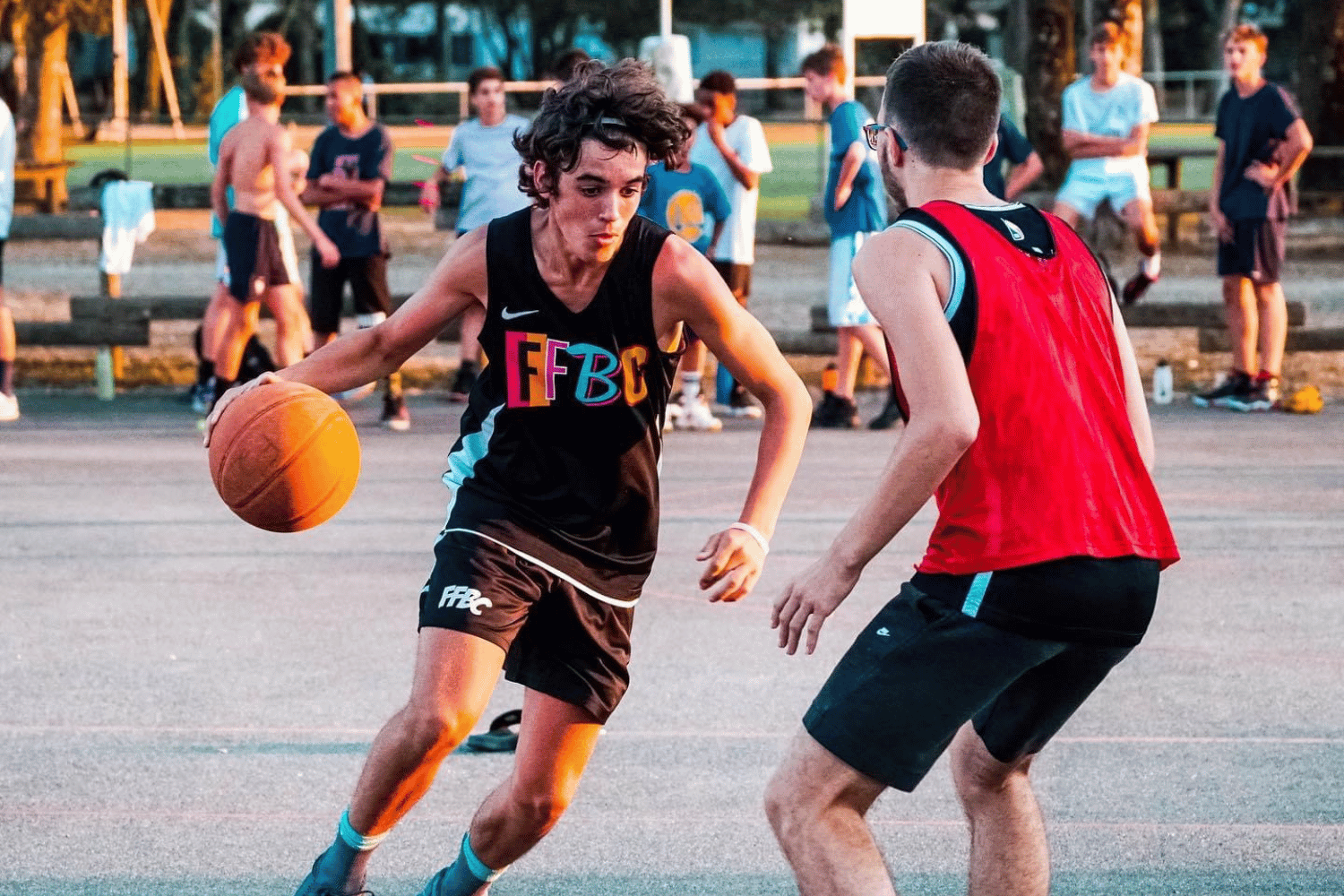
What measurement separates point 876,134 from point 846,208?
8.68 metres

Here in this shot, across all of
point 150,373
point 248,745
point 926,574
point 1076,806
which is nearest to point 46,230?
point 150,373

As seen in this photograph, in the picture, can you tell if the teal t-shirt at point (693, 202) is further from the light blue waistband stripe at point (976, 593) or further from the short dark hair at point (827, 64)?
the light blue waistband stripe at point (976, 593)

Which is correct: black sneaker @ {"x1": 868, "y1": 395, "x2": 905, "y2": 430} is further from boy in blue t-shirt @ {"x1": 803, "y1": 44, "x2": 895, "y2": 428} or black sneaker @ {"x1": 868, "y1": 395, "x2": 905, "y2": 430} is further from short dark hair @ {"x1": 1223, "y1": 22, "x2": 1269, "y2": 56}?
short dark hair @ {"x1": 1223, "y1": 22, "x2": 1269, "y2": 56}

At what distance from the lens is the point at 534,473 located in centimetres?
450

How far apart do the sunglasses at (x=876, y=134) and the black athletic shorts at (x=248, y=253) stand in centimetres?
910

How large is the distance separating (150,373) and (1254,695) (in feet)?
35.2

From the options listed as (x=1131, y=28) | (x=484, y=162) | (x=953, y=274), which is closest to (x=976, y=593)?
(x=953, y=274)

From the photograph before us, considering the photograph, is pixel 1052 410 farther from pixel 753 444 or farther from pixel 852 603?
pixel 753 444

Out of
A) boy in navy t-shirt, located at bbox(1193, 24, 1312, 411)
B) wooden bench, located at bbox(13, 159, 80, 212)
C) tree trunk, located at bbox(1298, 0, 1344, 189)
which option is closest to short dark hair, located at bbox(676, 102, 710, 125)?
boy in navy t-shirt, located at bbox(1193, 24, 1312, 411)

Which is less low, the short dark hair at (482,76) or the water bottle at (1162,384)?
the short dark hair at (482,76)

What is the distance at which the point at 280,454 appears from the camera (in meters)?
4.64

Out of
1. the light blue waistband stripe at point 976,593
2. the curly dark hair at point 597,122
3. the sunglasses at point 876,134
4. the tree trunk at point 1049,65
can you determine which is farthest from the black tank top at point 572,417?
the tree trunk at point 1049,65

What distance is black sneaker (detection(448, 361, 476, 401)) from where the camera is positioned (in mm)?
13727

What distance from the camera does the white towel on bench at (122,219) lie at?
1522 centimetres
